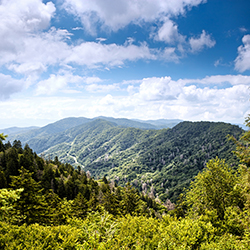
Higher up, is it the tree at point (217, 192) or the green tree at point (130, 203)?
the tree at point (217, 192)

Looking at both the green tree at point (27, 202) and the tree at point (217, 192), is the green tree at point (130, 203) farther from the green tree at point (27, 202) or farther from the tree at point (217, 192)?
the green tree at point (27, 202)

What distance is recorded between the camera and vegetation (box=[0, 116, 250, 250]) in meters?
11.9

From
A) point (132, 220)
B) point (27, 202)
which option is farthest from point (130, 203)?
point (132, 220)

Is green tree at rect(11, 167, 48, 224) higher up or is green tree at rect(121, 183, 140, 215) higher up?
green tree at rect(11, 167, 48, 224)

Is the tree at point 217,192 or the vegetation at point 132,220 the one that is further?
the tree at point 217,192

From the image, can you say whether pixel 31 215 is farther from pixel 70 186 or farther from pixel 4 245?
pixel 70 186

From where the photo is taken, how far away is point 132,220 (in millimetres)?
17016

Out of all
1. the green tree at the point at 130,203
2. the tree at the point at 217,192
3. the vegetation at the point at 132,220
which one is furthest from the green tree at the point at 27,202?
the tree at the point at 217,192

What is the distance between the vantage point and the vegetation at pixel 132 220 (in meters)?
11.9

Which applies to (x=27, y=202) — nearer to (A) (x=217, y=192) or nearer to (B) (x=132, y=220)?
(B) (x=132, y=220)

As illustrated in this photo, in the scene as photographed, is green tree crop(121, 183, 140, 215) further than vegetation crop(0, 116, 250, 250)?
Yes

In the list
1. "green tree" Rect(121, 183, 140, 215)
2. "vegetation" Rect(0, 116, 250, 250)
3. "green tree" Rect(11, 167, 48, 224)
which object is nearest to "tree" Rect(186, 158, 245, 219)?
"vegetation" Rect(0, 116, 250, 250)

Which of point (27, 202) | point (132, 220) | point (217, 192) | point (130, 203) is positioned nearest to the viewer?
point (132, 220)

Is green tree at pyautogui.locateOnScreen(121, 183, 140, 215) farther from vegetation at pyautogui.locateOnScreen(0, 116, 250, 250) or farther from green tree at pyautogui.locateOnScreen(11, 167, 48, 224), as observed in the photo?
green tree at pyautogui.locateOnScreen(11, 167, 48, 224)
